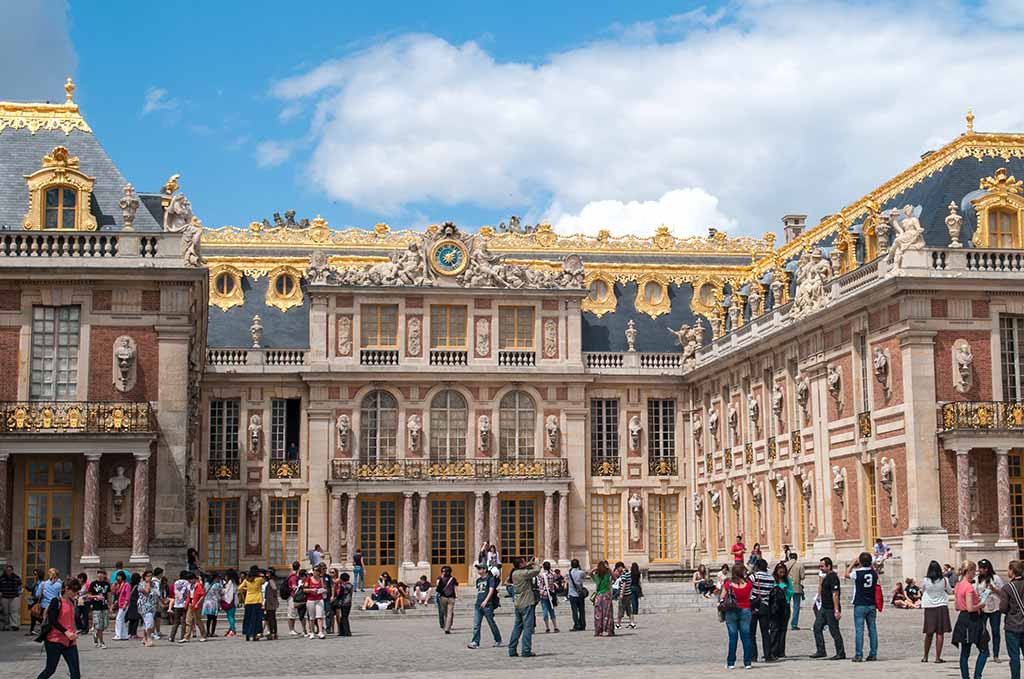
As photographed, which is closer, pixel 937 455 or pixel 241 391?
pixel 937 455

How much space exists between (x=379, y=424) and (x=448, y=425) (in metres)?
2.26

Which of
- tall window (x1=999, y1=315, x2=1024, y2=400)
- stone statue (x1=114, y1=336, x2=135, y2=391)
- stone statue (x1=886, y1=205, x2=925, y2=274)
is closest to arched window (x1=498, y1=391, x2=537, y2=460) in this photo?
stone statue (x1=886, y1=205, x2=925, y2=274)

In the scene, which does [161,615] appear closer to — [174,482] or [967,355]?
[174,482]

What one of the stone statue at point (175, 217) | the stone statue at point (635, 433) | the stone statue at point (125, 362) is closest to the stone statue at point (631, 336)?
the stone statue at point (635, 433)

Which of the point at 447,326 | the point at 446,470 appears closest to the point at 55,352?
the point at 446,470

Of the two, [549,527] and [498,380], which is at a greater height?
[498,380]

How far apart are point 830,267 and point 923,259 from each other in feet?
16.9

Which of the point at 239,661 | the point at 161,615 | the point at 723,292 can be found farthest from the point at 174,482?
the point at 723,292

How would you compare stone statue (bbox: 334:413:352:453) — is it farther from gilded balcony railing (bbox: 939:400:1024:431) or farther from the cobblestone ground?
gilded balcony railing (bbox: 939:400:1024:431)

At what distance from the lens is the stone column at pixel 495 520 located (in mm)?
48688

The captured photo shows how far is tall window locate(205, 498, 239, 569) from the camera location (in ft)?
159

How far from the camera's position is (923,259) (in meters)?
34.9

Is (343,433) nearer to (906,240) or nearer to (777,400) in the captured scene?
(777,400)

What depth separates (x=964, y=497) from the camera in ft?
111
